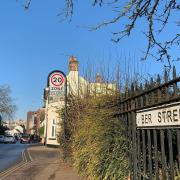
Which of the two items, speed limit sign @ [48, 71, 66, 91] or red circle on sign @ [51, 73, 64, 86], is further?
red circle on sign @ [51, 73, 64, 86]

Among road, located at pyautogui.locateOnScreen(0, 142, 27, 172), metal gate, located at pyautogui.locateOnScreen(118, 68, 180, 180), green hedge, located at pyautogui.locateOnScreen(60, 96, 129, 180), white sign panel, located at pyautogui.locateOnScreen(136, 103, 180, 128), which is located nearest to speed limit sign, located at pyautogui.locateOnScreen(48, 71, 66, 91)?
road, located at pyautogui.locateOnScreen(0, 142, 27, 172)

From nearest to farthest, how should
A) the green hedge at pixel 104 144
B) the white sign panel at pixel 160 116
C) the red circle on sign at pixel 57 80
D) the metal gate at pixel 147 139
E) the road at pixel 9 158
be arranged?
the white sign panel at pixel 160 116, the metal gate at pixel 147 139, the green hedge at pixel 104 144, the road at pixel 9 158, the red circle on sign at pixel 57 80

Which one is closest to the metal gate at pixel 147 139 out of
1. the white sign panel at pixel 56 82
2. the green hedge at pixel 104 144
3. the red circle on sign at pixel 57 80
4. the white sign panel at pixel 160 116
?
the white sign panel at pixel 160 116

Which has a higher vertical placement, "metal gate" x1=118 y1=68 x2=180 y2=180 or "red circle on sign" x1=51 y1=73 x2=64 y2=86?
"red circle on sign" x1=51 y1=73 x2=64 y2=86

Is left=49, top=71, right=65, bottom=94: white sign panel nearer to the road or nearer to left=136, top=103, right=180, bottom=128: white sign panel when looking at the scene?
the road

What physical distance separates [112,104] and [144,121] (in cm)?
249

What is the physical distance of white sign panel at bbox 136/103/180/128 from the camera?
421 cm

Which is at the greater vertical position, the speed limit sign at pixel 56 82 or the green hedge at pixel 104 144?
the speed limit sign at pixel 56 82

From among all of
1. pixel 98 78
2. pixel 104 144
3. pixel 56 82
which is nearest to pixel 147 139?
pixel 104 144

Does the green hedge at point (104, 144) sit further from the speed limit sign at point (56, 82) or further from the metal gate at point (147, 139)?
the speed limit sign at point (56, 82)

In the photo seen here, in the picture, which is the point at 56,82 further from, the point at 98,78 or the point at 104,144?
the point at 104,144

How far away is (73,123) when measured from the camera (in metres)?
12.5

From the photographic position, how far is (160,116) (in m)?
4.66

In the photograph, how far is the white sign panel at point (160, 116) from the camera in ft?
13.8
